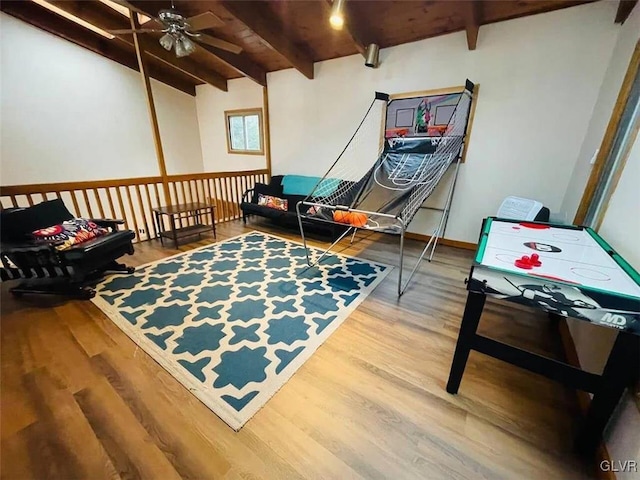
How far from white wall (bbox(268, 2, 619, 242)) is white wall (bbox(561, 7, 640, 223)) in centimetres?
13

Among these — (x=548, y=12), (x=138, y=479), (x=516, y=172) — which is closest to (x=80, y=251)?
(x=138, y=479)

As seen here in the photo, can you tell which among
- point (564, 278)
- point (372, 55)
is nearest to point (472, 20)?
point (372, 55)

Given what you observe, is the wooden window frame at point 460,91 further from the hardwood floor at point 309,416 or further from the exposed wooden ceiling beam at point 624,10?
the hardwood floor at point 309,416

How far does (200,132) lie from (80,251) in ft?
17.4

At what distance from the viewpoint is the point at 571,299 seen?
3.19ft

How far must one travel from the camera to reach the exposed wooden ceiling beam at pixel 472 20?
8.51 feet

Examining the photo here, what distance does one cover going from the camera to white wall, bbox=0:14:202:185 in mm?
4066

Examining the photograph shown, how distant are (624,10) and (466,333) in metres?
3.23

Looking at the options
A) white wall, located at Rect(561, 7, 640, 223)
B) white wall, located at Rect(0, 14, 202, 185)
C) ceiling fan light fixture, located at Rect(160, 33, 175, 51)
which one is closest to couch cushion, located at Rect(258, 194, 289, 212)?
ceiling fan light fixture, located at Rect(160, 33, 175, 51)

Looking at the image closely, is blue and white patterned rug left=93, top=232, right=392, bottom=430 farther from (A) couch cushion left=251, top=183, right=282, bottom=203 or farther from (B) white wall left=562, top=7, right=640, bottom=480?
(A) couch cushion left=251, top=183, right=282, bottom=203

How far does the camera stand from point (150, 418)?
1.30 meters

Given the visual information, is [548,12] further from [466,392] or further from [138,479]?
[138,479]

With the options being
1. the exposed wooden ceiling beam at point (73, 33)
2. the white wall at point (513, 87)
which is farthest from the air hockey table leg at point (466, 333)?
the exposed wooden ceiling beam at point (73, 33)

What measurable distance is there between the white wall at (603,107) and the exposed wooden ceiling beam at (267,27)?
3529 millimetres
